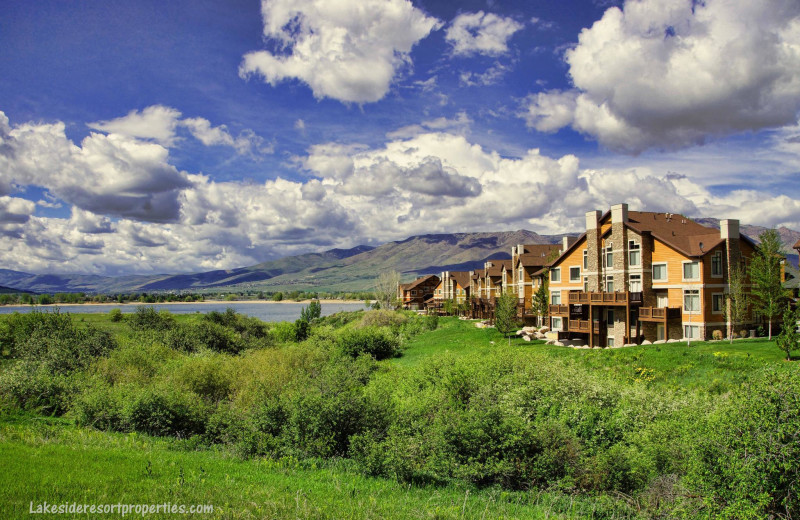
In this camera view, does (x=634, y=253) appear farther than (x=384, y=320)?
No

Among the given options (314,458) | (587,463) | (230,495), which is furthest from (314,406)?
(587,463)

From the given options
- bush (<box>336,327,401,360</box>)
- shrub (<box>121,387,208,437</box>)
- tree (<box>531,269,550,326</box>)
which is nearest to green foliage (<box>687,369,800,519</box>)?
shrub (<box>121,387,208,437</box>)

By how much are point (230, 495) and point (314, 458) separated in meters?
4.32

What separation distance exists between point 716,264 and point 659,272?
333 centimetres

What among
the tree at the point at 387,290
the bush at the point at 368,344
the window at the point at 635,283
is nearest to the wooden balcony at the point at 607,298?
the window at the point at 635,283

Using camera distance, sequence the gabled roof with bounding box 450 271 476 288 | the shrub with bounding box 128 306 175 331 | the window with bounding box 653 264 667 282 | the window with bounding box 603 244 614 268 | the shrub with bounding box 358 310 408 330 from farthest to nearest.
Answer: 1. the gabled roof with bounding box 450 271 476 288
2. the shrub with bounding box 358 310 408 330
3. the shrub with bounding box 128 306 175 331
4. the window with bounding box 603 244 614 268
5. the window with bounding box 653 264 667 282

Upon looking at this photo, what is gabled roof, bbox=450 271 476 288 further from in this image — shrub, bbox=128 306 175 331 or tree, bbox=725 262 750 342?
tree, bbox=725 262 750 342

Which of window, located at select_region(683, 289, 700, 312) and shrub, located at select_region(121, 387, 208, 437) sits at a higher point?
window, located at select_region(683, 289, 700, 312)

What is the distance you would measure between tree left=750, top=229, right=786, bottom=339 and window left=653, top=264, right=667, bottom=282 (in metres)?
4.75

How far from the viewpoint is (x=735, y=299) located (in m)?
27.5

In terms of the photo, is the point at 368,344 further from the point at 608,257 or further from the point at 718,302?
the point at 718,302

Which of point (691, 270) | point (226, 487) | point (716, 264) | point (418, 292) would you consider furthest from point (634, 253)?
point (418, 292)

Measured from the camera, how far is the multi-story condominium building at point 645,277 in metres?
28.5

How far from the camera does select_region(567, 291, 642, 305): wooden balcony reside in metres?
31.2
